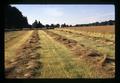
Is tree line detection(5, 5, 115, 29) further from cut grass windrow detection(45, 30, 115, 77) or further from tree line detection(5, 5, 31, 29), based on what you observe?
cut grass windrow detection(45, 30, 115, 77)

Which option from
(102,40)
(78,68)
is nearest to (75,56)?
(78,68)

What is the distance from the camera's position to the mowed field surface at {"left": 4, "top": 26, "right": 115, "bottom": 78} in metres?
5.36

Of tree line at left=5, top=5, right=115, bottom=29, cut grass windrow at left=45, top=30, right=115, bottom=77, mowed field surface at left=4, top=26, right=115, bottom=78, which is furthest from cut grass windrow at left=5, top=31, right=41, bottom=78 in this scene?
cut grass windrow at left=45, top=30, right=115, bottom=77

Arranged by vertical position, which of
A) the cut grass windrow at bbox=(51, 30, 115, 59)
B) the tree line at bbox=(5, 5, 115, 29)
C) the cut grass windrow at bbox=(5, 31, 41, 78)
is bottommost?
the cut grass windrow at bbox=(5, 31, 41, 78)

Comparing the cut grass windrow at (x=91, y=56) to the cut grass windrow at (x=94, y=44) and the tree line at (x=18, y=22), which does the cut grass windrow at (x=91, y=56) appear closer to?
the cut grass windrow at (x=94, y=44)

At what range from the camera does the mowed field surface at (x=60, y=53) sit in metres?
5.36

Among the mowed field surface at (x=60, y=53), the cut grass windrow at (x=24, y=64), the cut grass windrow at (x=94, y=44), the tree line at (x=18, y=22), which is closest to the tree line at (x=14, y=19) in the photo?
the tree line at (x=18, y=22)

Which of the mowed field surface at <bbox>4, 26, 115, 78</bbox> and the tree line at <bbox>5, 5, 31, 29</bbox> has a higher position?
the tree line at <bbox>5, 5, 31, 29</bbox>

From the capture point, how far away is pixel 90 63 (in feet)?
17.7

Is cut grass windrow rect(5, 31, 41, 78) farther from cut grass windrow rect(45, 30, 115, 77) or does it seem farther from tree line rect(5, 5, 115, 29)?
cut grass windrow rect(45, 30, 115, 77)

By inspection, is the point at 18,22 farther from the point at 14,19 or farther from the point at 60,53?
the point at 60,53
